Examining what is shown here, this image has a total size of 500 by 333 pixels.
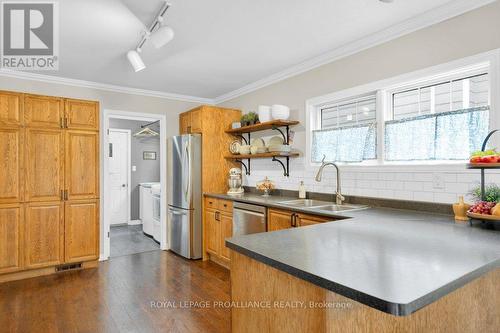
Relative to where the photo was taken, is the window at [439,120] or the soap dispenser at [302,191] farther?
the soap dispenser at [302,191]

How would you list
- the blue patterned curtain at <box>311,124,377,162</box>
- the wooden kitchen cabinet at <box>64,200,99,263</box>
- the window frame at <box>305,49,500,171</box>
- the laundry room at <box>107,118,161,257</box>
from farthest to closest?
the laundry room at <box>107,118,161,257</box> → the wooden kitchen cabinet at <box>64,200,99,263</box> → the blue patterned curtain at <box>311,124,377,162</box> → the window frame at <box>305,49,500,171</box>

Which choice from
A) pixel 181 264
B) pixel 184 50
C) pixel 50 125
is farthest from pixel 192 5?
pixel 181 264

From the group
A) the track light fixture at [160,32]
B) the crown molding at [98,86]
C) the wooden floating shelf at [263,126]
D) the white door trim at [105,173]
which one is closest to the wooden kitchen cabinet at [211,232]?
the white door trim at [105,173]

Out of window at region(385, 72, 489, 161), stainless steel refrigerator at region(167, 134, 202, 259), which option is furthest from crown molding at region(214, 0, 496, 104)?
stainless steel refrigerator at region(167, 134, 202, 259)

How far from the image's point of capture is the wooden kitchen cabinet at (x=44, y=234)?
11.3ft

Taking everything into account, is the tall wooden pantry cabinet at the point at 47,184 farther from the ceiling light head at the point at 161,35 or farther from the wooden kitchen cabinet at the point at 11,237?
the ceiling light head at the point at 161,35

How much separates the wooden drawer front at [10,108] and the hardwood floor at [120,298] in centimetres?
182

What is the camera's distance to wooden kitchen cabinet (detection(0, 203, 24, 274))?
3.29m

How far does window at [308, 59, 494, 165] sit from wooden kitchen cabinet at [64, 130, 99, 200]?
2774 millimetres

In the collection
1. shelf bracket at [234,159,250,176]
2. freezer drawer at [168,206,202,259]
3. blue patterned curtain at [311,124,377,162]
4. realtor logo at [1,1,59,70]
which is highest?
realtor logo at [1,1,59,70]

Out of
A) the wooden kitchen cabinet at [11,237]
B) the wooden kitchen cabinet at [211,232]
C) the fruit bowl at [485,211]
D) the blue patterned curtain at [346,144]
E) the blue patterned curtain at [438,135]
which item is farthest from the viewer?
the wooden kitchen cabinet at [211,232]

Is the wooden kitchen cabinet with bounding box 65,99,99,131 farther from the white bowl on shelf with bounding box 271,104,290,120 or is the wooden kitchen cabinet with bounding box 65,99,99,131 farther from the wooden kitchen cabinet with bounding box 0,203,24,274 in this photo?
the white bowl on shelf with bounding box 271,104,290,120

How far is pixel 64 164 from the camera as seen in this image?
3666 mm

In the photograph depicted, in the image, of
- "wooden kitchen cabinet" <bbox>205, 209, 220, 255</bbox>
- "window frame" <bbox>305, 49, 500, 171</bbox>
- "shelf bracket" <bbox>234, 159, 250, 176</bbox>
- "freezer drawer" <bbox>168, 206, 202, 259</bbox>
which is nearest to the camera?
"window frame" <bbox>305, 49, 500, 171</bbox>
